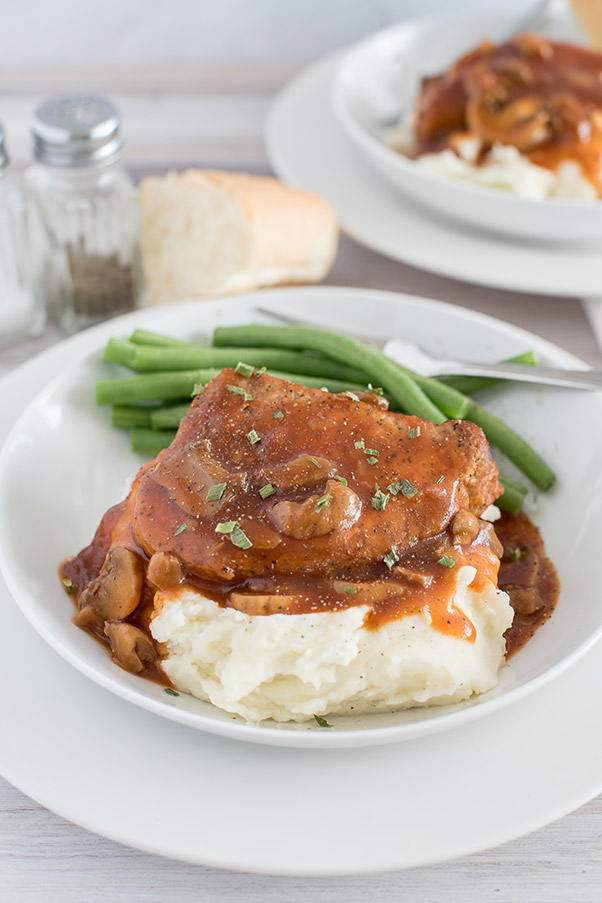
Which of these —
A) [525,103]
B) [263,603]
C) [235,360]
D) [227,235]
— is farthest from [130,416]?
[525,103]

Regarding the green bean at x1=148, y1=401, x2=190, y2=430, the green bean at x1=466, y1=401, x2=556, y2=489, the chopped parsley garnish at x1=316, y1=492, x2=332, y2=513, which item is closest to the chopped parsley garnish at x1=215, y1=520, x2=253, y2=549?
the chopped parsley garnish at x1=316, y1=492, x2=332, y2=513

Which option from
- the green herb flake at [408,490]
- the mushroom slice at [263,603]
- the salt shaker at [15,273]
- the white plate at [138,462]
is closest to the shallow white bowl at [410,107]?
the white plate at [138,462]

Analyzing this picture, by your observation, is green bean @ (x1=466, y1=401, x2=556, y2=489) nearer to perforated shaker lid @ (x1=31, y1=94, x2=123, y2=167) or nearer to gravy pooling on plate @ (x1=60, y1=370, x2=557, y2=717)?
gravy pooling on plate @ (x1=60, y1=370, x2=557, y2=717)

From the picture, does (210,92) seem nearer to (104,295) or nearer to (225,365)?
(104,295)

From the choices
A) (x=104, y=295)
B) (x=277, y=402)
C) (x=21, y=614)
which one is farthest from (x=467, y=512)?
(x=104, y=295)

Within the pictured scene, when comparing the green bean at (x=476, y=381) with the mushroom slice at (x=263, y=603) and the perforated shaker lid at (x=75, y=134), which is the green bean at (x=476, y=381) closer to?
the mushroom slice at (x=263, y=603)

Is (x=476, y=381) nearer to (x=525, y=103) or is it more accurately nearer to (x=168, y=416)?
(x=168, y=416)
